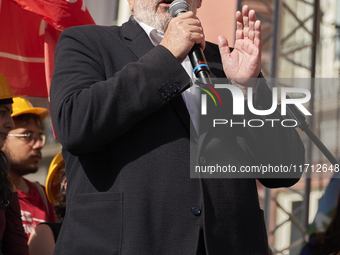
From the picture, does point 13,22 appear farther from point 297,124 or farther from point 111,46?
point 297,124

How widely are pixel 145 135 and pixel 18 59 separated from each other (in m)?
2.27

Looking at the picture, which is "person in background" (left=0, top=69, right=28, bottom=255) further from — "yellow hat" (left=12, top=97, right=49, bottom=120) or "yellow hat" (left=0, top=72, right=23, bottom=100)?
"yellow hat" (left=12, top=97, right=49, bottom=120)

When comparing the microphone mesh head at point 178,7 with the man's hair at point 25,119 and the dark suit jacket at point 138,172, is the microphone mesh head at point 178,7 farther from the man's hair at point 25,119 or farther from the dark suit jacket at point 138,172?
the man's hair at point 25,119

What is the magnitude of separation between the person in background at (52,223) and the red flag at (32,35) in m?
0.75

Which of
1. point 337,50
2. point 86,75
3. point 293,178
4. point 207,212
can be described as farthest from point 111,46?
point 337,50

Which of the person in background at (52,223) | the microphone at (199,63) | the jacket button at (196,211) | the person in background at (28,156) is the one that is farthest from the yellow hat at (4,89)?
the jacket button at (196,211)

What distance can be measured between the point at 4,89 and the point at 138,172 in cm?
222

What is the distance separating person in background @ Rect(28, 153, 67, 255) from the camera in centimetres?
371

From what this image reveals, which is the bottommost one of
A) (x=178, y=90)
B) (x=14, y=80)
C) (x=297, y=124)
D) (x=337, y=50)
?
(x=337, y=50)

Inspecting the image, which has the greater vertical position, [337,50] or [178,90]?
[178,90]

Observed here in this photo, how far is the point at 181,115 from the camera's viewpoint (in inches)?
66.9

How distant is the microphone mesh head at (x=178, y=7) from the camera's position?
1854 mm

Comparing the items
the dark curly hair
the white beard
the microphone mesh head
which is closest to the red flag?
the dark curly hair

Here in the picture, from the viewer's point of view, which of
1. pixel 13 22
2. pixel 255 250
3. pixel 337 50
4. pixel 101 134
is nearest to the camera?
pixel 101 134
